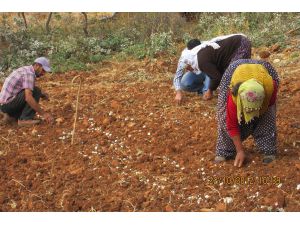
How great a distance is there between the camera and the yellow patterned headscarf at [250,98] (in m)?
3.28

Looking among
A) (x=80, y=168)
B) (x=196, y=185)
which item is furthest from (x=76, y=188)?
(x=196, y=185)

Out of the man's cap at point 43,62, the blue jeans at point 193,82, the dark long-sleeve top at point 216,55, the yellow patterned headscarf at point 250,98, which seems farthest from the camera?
the blue jeans at point 193,82

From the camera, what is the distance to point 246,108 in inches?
132

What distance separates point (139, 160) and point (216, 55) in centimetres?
149

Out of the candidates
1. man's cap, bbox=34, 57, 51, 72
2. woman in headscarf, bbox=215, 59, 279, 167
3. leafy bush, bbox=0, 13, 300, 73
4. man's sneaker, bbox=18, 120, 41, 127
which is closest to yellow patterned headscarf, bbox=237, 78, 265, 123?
woman in headscarf, bbox=215, 59, 279, 167

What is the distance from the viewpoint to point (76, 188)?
390 centimetres

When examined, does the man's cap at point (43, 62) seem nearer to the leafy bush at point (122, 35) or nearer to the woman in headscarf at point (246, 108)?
the woman in headscarf at point (246, 108)

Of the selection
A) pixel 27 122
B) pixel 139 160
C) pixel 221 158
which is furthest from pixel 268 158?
pixel 27 122

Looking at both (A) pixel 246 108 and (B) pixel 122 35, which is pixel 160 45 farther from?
(A) pixel 246 108

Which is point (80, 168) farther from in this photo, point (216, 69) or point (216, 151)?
point (216, 69)

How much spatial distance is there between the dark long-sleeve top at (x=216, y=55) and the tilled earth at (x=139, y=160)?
40 centimetres

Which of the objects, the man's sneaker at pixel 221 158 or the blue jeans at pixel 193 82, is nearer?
the man's sneaker at pixel 221 158

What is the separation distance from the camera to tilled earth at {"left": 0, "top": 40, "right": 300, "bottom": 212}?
11.9 ft

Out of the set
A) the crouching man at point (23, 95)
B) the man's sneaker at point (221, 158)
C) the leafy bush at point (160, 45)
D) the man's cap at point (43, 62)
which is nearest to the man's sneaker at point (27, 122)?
the crouching man at point (23, 95)
